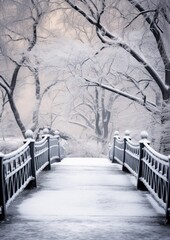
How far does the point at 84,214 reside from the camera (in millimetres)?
6625

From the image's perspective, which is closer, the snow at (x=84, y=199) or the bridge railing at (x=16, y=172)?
the bridge railing at (x=16, y=172)

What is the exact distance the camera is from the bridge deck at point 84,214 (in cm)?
545

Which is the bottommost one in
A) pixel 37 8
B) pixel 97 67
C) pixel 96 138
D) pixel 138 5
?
pixel 96 138

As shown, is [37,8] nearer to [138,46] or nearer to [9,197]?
[138,46]

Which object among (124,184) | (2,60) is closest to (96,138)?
(2,60)

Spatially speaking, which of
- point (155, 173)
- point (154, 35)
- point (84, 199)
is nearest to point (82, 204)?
point (84, 199)

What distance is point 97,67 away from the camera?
23047mm

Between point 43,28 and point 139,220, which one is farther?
point 43,28

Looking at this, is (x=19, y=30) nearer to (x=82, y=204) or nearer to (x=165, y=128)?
(x=165, y=128)

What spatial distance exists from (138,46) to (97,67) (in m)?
3.28

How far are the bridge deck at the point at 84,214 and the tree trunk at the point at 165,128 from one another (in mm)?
9221

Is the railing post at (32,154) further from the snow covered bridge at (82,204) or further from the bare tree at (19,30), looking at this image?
the bare tree at (19,30)

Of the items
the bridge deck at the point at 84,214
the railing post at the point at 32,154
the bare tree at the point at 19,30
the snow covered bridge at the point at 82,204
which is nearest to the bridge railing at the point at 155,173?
the snow covered bridge at the point at 82,204

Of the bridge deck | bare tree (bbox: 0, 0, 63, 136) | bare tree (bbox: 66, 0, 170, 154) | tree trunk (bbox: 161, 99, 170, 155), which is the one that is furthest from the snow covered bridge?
bare tree (bbox: 0, 0, 63, 136)
